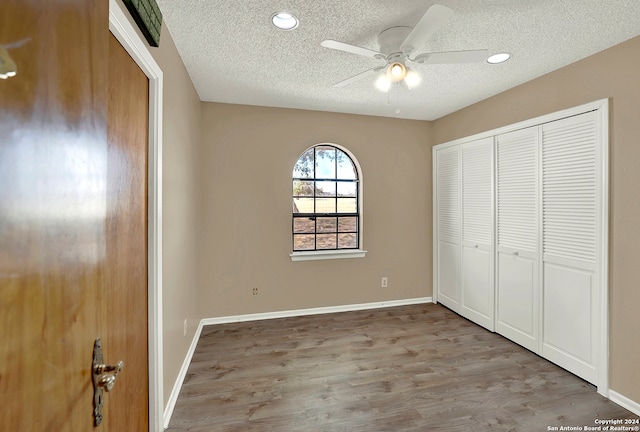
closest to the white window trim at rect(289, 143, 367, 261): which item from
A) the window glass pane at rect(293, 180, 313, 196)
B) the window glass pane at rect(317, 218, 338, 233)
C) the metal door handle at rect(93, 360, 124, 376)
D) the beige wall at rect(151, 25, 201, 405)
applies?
the window glass pane at rect(317, 218, 338, 233)

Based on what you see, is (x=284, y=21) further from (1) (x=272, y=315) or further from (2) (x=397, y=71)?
(1) (x=272, y=315)

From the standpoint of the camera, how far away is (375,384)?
2.35m

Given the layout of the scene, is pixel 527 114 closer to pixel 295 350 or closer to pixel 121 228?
pixel 295 350

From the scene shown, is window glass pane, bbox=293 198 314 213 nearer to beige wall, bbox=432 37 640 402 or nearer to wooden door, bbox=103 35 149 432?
wooden door, bbox=103 35 149 432

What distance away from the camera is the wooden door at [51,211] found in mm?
441

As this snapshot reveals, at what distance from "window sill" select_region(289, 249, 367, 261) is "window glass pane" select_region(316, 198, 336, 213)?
1.83 feet

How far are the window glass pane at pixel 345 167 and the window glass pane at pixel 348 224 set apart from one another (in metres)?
0.57

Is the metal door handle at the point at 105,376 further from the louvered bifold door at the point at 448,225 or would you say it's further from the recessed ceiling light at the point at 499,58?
the louvered bifold door at the point at 448,225

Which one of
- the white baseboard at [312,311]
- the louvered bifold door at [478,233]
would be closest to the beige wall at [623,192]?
the louvered bifold door at [478,233]

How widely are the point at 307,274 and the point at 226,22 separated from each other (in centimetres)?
280

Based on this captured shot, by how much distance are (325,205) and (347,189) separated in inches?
15.2

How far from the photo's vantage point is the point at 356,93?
321cm

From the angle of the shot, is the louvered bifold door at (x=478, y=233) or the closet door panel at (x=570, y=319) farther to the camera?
the louvered bifold door at (x=478, y=233)

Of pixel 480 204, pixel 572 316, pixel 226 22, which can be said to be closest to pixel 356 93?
pixel 226 22
